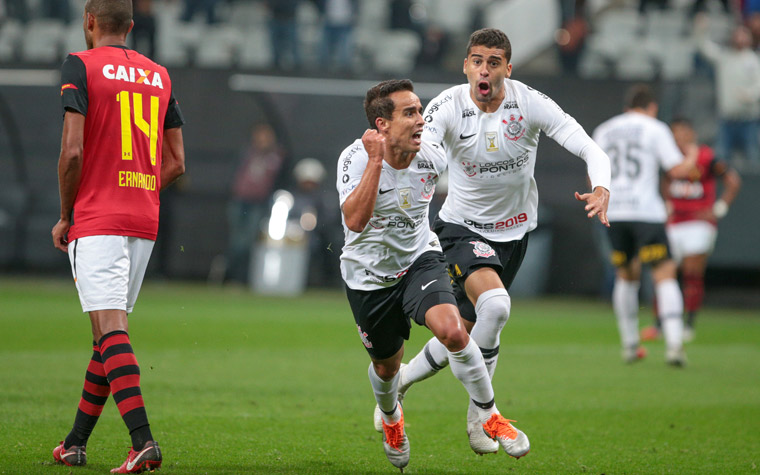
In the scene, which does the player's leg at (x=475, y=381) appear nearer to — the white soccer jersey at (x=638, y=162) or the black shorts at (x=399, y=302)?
the black shorts at (x=399, y=302)

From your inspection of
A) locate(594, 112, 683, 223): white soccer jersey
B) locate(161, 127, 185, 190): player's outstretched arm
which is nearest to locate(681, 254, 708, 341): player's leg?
locate(594, 112, 683, 223): white soccer jersey

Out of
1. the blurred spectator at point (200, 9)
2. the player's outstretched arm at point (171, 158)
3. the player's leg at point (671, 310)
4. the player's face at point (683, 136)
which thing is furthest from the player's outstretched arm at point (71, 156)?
the blurred spectator at point (200, 9)

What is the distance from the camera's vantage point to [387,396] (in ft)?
18.0

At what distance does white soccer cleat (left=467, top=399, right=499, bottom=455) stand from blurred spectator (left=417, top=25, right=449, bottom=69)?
13782 mm

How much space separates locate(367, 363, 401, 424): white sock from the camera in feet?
18.0

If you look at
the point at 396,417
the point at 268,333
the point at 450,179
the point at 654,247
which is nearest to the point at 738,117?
the point at 654,247

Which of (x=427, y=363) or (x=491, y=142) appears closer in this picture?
(x=427, y=363)

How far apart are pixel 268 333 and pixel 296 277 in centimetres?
507

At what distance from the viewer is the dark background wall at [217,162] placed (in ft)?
56.9

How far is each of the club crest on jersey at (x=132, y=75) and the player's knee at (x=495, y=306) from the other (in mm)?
2349

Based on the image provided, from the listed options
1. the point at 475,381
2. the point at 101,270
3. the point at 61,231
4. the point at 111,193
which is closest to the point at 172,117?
the point at 111,193

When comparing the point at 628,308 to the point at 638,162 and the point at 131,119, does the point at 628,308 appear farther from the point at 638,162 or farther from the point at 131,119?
the point at 131,119

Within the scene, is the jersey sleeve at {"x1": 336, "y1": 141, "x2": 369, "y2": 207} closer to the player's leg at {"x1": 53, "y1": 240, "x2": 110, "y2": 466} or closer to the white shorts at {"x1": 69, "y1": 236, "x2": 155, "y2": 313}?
the white shorts at {"x1": 69, "y1": 236, "x2": 155, "y2": 313}

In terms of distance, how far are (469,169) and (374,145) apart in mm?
1496
